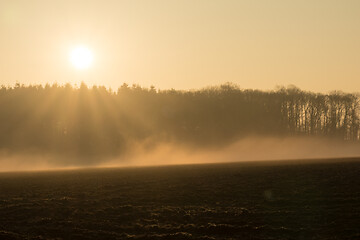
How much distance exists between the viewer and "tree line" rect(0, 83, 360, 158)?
145375 mm

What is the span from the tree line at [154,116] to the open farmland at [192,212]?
325 ft

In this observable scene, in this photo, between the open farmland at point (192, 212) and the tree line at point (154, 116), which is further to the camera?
the tree line at point (154, 116)

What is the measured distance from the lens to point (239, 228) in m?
26.6

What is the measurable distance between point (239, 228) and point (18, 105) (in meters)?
136

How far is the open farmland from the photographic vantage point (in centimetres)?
2622

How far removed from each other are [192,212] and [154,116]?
13349 centimetres

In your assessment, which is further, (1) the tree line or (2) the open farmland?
(1) the tree line

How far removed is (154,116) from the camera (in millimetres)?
165500

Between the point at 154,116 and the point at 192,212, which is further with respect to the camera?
the point at 154,116

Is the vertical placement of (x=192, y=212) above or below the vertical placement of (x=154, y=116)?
below

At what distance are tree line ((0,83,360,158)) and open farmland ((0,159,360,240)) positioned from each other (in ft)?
325

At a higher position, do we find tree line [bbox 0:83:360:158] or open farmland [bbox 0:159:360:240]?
tree line [bbox 0:83:360:158]

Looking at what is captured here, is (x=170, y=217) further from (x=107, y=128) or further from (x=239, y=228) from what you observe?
(x=107, y=128)

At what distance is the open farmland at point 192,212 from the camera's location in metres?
26.2
